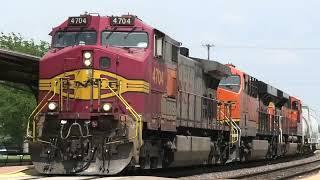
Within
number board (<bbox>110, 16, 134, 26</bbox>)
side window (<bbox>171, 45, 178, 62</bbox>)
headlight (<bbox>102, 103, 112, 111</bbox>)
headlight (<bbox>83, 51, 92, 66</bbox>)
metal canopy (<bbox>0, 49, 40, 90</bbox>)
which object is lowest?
headlight (<bbox>102, 103, 112, 111</bbox>)

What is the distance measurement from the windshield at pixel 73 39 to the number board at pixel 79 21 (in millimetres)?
243

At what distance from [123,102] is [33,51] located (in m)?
34.0

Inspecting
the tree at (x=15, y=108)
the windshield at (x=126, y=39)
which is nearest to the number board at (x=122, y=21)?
the windshield at (x=126, y=39)

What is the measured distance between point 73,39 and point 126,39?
145 cm

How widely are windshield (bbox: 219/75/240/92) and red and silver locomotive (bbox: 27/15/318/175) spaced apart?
5869 mm

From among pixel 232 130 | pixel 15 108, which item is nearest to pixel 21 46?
pixel 15 108

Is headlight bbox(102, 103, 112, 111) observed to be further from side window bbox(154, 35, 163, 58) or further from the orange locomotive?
the orange locomotive

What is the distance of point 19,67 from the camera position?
18891mm

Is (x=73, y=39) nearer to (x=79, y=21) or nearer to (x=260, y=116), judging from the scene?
(x=79, y=21)

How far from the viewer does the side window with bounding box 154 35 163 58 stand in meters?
15.8

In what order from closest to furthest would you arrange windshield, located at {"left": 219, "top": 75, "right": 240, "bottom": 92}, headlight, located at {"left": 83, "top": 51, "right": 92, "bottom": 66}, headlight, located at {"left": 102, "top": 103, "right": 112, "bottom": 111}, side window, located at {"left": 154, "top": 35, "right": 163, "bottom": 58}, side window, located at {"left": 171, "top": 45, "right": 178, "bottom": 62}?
1. headlight, located at {"left": 102, "top": 103, "right": 112, "bottom": 111}
2. headlight, located at {"left": 83, "top": 51, "right": 92, "bottom": 66}
3. side window, located at {"left": 154, "top": 35, "right": 163, "bottom": 58}
4. side window, located at {"left": 171, "top": 45, "right": 178, "bottom": 62}
5. windshield, located at {"left": 219, "top": 75, "right": 240, "bottom": 92}

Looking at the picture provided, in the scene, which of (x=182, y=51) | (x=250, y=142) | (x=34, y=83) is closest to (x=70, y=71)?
(x=182, y=51)

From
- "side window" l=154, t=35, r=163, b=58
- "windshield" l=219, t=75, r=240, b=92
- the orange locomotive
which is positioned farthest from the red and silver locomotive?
"windshield" l=219, t=75, r=240, b=92

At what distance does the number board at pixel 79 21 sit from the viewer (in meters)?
15.6
